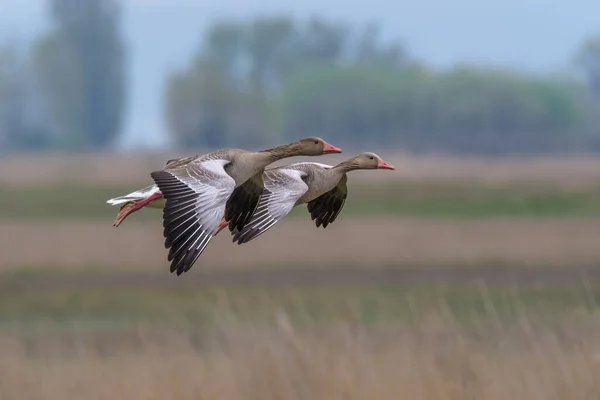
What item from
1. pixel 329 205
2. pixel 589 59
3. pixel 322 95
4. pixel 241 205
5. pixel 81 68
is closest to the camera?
pixel 241 205

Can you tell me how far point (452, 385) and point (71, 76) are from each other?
106934 mm

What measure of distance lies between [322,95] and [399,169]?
2480cm

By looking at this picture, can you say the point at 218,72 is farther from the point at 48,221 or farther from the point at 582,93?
the point at 48,221

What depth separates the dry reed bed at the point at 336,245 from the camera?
1362 inches

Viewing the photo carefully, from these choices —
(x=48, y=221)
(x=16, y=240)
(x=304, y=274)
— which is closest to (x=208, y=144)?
(x=48, y=221)

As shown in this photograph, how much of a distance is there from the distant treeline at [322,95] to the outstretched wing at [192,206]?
8131 centimetres

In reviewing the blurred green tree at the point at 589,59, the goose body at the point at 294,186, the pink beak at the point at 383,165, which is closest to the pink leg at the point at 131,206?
the goose body at the point at 294,186

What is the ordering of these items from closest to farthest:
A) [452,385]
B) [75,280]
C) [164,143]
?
1. [452,385]
2. [75,280]
3. [164,143]

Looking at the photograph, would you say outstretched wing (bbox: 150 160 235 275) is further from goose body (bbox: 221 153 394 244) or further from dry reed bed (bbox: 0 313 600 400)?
dry reed bed (bbox: 0 313 600 400)

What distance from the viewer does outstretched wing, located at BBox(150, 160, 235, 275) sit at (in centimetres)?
690

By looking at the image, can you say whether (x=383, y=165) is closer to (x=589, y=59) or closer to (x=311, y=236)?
(x=311, y=236)

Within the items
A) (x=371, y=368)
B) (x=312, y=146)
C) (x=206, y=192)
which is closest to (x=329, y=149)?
(x=312, y=146)

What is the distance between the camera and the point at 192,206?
7.20 m

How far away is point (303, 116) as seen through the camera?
95.0 meters
